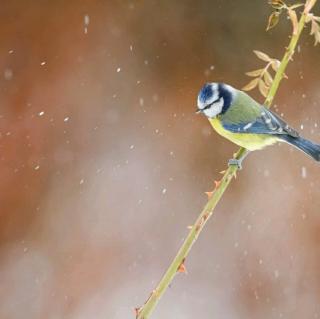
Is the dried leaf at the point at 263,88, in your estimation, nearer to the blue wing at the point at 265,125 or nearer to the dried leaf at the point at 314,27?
the dried leaf at the point at 314,27

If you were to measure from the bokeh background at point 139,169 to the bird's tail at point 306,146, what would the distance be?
1.69 metres

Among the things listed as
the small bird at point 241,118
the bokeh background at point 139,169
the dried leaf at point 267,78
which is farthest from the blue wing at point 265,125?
the bokeh background at point 139,169

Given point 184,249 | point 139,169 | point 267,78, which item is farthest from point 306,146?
point 139,169

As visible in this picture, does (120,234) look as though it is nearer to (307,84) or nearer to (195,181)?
(195,181)

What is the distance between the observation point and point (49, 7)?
2.41m

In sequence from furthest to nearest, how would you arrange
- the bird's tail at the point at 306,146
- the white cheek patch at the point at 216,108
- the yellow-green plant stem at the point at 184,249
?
the white cheek patch at the point at 216,108 < the bird's tail at the point at 306,146 < the yellow-green plant stem at the point at 184,249

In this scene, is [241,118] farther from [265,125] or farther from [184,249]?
[184,249]

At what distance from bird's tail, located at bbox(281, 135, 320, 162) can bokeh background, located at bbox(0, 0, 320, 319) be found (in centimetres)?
169

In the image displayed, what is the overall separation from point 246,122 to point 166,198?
2.01m

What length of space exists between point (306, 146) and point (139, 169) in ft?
7.20

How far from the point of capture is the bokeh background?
2520 millimetres

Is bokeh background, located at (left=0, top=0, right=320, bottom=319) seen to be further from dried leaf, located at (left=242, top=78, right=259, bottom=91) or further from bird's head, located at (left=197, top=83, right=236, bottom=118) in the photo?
dried leaf, located at (left=242, top=78, right=259, bottom=91)

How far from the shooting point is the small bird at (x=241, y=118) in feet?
2.84

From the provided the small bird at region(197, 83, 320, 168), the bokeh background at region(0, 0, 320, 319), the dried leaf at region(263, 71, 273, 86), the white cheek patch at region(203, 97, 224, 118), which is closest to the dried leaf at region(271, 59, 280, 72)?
the dried leaf at region(263, 71, 273, 86)
